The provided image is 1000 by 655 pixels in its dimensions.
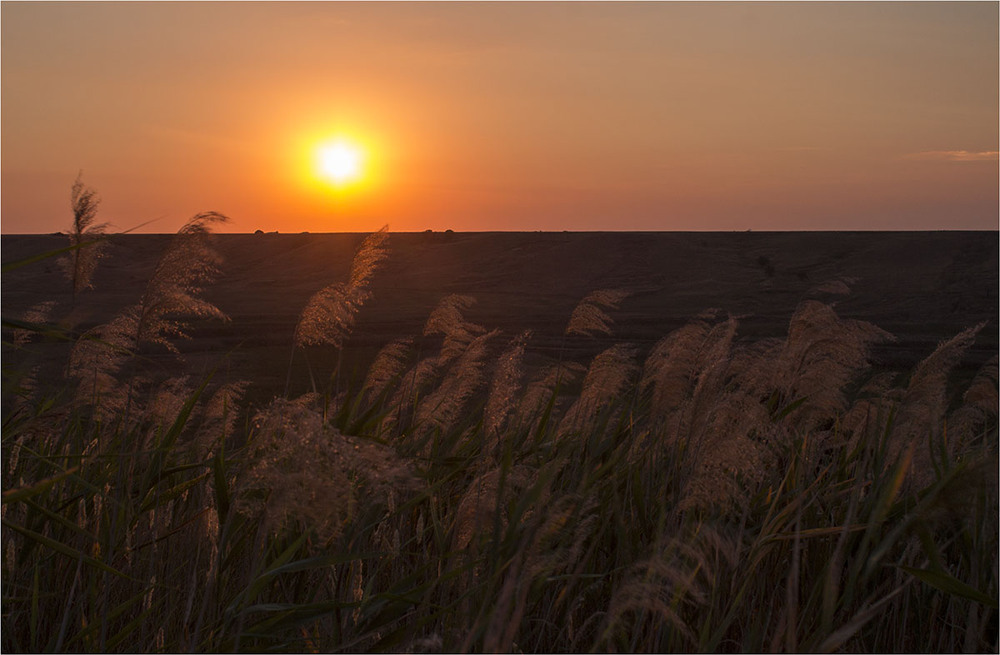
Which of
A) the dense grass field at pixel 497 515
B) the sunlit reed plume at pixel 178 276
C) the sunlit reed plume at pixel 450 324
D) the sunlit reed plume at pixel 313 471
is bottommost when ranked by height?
the dense grass field at pixel 497 515

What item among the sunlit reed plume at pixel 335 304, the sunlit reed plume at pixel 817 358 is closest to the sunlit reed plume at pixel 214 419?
the sunlit reed plume at pixel 335 304

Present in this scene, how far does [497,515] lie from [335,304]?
1.77 m

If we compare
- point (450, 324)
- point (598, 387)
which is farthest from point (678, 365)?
point (450, 324)

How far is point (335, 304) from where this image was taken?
13.0 ft

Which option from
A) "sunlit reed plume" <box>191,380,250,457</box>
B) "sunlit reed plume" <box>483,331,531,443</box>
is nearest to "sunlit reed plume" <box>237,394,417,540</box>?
"sunlit reed plume" <box>483,331,531,443</box>

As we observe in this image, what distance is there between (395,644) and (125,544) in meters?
1.15

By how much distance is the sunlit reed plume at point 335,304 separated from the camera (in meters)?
3.88

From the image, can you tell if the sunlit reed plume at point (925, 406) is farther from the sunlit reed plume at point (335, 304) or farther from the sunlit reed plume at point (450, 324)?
the sunlit reed plume at point (335, 304)

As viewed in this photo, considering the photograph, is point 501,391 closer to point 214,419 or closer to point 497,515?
point 497,515

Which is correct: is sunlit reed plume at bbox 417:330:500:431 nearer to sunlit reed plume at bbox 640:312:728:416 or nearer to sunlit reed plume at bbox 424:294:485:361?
sunlit reed plume at bbox 424:294:485:361

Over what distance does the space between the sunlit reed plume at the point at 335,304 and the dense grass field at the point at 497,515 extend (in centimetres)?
1

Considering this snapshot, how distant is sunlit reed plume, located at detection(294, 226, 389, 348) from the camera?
12.7 feet

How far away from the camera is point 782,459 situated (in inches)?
171

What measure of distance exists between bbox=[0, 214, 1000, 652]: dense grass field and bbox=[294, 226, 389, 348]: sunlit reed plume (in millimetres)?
15
